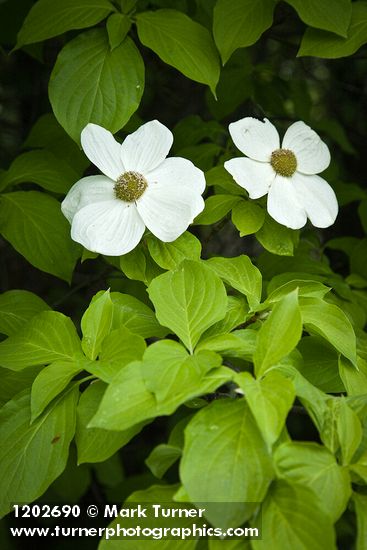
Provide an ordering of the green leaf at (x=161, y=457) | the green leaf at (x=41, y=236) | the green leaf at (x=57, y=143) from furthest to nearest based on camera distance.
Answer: the green leaf at (x=57, y=143) < the green leaf at (x=41, y=236) < the green leaf at (x=161, y=457)

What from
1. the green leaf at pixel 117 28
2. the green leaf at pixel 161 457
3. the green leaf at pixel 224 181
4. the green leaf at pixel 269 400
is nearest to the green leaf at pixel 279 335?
the green leaf at pixel 269 400

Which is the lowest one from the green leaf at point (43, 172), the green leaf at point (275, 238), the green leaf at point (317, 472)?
the green leaf at point (317, 472)

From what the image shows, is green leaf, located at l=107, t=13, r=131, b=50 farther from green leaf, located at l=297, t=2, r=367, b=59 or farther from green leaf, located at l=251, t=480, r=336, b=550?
green leaf, located at l=251, t=480, r=336, b=550

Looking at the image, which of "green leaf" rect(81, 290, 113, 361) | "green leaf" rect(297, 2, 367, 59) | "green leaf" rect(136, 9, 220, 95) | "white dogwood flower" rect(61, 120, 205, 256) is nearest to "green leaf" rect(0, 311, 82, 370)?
"green leaf" rect(81, 290, 113, 361)

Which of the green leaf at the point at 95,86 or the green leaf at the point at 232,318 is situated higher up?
the green leaf at the point at 95,86

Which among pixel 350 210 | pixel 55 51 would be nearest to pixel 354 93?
pixel 350 210

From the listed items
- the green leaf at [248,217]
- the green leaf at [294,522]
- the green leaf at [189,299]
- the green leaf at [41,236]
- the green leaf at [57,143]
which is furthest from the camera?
the green leaf at [57,143]

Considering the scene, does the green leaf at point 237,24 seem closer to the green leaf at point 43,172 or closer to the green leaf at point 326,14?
the green leaf at point 326,14

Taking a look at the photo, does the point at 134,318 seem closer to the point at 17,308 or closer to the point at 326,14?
the point at 17,308
